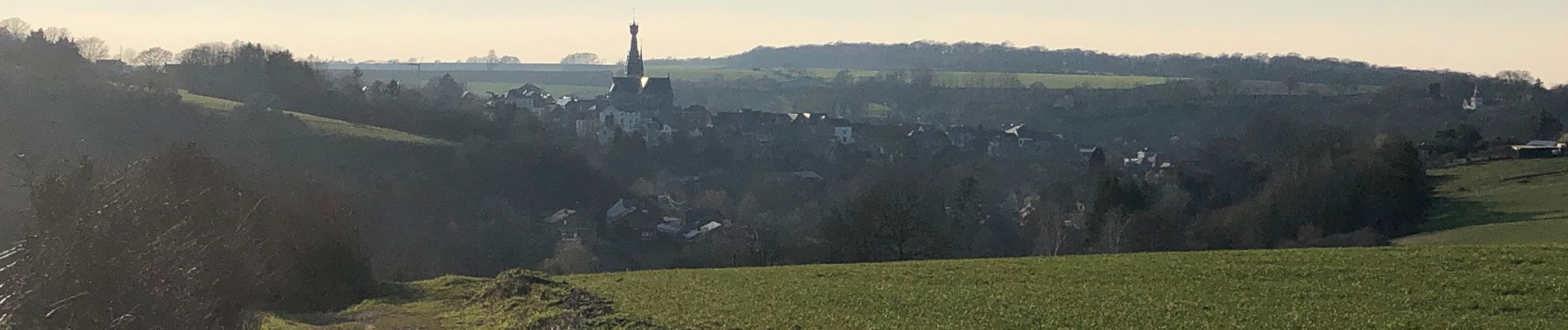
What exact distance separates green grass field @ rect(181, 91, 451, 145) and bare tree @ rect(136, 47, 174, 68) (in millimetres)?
24642

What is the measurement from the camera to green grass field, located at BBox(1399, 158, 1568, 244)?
105ft

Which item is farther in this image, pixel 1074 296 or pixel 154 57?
pixel 154 57

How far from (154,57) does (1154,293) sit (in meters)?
90.6

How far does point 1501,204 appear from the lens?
141ft

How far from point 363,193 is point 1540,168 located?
41081 mm

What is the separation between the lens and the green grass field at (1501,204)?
31875 millimetres

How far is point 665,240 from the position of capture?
54.8m

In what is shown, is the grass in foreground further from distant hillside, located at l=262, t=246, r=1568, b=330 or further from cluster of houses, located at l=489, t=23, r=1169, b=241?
cluster of houses, located at l=489, t=23, r=1169, b=241

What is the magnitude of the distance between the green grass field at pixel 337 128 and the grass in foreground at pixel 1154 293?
43.9 m

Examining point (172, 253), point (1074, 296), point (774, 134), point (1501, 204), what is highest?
point (172, 253)

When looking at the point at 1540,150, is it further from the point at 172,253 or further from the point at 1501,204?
the point at 172,253

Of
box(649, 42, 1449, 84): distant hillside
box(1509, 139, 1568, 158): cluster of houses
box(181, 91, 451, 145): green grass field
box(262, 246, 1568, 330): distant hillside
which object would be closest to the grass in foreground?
box(262, 246, 1568, 330): distant hillside

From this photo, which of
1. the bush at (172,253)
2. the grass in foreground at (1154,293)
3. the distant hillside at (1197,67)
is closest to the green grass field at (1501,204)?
the grass in foreground at (1154,293)

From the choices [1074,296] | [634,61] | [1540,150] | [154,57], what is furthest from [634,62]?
[1074,296]
